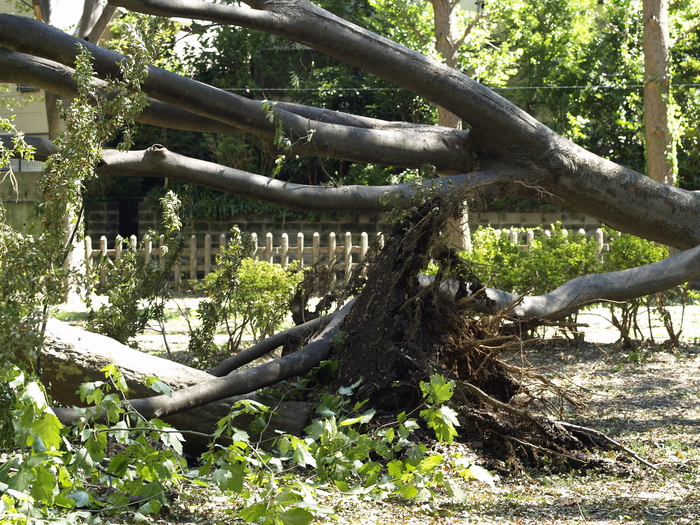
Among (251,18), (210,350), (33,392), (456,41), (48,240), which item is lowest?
(210,350)

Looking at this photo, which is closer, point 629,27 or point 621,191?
point 621,191

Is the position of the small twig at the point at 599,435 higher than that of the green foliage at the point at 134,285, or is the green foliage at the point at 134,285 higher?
the green foliage at the point at 134,285

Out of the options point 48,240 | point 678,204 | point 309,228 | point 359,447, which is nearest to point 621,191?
point 678,204

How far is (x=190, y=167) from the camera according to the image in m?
5.62

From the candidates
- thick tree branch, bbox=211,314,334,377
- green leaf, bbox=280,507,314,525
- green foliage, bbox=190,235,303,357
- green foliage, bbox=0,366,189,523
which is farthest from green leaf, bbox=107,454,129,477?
green foliage, bbox=190,235,303,357

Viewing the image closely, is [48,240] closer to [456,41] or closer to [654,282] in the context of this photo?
[654,282]

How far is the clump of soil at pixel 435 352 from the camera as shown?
4.52 meters

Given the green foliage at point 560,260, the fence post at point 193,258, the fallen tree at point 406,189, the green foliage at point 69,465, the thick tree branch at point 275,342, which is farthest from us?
the fence post at point 193,258

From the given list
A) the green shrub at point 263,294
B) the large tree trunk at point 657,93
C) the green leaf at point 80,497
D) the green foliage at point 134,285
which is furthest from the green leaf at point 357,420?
the large tree trunk at point 657,93

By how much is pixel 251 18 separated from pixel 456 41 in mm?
10421

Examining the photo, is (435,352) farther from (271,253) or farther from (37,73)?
(271,253)

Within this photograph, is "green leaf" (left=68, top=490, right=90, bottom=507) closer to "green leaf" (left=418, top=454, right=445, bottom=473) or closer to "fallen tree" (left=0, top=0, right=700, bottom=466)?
"fallen tree" (left=0, top=0, right=700, bottom=466)

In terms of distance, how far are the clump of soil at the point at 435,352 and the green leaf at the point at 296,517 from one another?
5.50 ft

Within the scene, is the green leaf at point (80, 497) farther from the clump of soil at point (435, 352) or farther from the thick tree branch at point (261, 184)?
the thick tree branch at point (261, 184)
